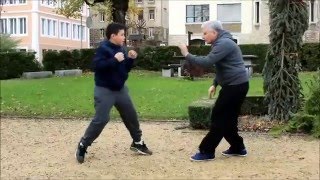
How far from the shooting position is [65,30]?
6512 centimetres

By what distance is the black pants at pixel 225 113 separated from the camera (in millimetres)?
6633

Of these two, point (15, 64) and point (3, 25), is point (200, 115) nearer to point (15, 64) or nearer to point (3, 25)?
point (15, 64)

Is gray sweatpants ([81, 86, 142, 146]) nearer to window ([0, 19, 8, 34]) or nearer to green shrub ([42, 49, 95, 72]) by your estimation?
green shrub ([42, 49, 95, 72])

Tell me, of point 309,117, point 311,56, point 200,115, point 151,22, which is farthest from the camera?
Result: point 151,22

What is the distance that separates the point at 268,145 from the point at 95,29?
70.2 metres

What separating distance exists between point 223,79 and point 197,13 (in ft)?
152

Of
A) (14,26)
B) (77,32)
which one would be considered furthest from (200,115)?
(77,32)

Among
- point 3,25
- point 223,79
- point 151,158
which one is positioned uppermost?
point 3,25

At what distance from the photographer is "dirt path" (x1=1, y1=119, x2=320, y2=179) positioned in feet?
20.6

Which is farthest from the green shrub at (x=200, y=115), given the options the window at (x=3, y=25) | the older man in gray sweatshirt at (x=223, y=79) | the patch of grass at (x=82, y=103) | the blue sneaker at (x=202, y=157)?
the window at (x=3, y=25)

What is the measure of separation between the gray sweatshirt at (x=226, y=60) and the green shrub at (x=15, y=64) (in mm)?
25719

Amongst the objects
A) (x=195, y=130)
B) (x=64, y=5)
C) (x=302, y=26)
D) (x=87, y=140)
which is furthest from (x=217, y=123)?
(x=64, y=5)

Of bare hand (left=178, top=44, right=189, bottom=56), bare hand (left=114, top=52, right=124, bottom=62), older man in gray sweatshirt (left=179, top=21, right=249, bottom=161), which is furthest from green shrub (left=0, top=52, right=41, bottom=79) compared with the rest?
bare hand (left=178, top=44, right=189, bottom=56)

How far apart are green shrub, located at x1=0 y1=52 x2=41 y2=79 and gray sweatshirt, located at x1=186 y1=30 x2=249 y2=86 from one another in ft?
84.4
